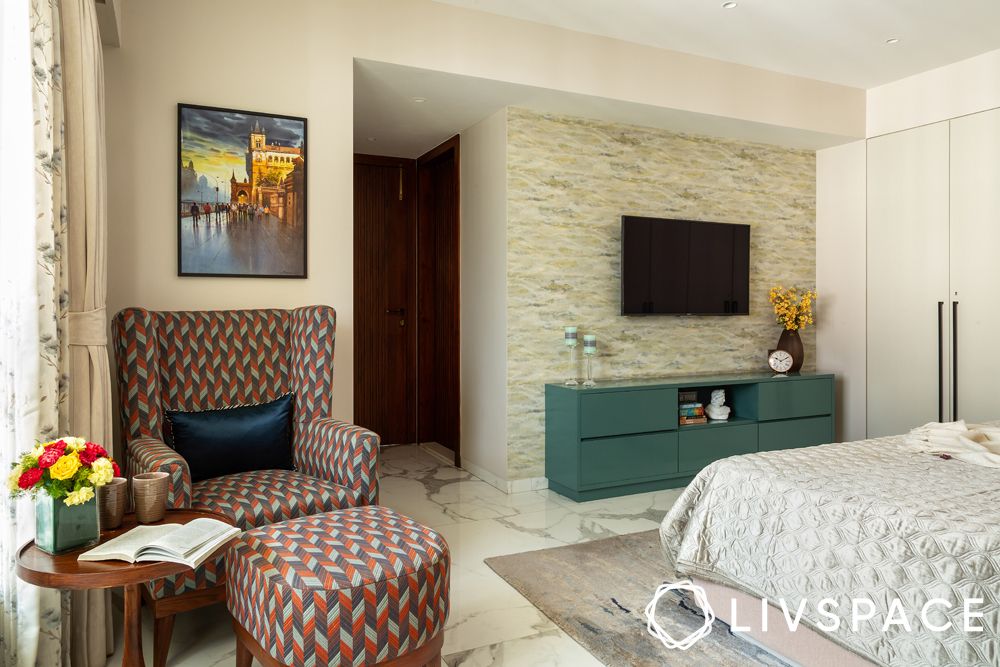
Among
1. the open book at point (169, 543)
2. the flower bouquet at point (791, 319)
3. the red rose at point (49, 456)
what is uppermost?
the flower bouquet at point (791, 319)

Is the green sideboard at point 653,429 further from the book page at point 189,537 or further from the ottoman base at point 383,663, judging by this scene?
the book page at point 189,537

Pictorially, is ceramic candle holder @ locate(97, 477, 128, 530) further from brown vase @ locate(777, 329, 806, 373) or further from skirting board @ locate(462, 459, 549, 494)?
brown vase @ locate(777, 329, 806, 373)

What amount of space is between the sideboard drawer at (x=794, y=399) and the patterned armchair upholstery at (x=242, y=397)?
3011 mm

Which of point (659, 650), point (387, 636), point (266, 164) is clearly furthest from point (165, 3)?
point (659, 650)

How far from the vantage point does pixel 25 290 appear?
6.06 ft

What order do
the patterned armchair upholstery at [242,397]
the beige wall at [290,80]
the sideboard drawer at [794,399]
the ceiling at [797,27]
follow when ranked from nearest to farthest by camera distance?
the patterned armchair upholstery at [242,397], the beige wall at [290,80], the ceiling at [797,27], the sideboard drawer at [794,399]

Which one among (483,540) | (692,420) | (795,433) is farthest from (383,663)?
(795,433)

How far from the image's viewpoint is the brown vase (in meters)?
5.00

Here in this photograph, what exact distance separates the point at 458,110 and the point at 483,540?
8.50ft

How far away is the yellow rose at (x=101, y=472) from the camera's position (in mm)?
1687

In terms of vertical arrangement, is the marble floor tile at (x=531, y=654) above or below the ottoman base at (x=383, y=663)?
below

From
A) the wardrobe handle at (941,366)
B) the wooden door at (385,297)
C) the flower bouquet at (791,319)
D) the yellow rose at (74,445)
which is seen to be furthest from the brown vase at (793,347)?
the yellow rose at (74,445)

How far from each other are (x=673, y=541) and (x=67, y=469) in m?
1.96

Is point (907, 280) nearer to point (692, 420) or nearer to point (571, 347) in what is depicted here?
point (692, 420)
